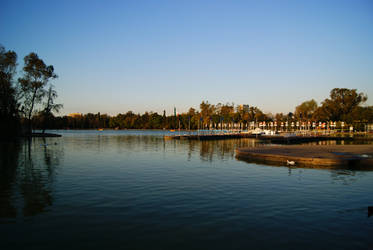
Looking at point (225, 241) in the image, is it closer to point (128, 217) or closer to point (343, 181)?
point (128, 217)

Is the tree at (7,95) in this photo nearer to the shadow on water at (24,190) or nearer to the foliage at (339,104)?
the shadow on water at (24,190)

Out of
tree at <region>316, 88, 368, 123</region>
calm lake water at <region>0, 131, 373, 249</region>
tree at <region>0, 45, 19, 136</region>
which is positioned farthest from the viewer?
tree at <region>316, 88, 368, 123</region>

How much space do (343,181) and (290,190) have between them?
4.70m

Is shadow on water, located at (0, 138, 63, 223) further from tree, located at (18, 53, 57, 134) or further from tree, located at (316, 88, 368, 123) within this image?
tree, located at (316, 88, 368, 123)

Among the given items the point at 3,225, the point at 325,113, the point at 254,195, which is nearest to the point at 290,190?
the point at 254,195

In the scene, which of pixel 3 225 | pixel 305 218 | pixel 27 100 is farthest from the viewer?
pixel 27 100

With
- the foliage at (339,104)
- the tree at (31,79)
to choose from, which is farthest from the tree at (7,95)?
the foliage at (339,104)

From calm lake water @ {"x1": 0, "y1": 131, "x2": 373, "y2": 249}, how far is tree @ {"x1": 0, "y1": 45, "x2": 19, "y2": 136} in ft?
132

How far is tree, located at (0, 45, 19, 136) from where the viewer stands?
53.5m

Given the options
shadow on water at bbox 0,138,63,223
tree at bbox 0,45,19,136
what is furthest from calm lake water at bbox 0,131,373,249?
tree at bbox 0,45,19,136

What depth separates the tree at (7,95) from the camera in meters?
53.5

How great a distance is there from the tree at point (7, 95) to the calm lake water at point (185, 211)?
40.2 metres

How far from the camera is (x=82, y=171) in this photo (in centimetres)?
2156

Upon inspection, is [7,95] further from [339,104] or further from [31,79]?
[339,104]
